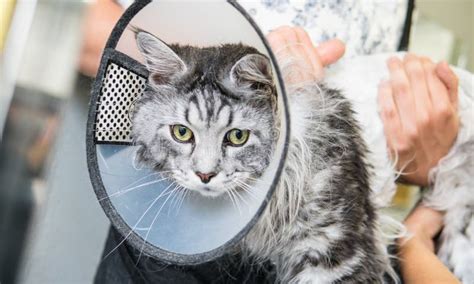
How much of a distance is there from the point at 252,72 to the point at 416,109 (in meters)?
0.50

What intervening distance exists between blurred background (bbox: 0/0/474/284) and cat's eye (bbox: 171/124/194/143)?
0.16 meters

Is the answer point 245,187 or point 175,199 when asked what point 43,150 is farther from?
point 245,187

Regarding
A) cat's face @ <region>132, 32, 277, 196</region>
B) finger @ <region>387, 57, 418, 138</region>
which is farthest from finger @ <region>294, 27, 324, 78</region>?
finger @ <region>387, 57, 418, 138</region>

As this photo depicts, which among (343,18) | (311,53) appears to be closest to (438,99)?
(343,18)

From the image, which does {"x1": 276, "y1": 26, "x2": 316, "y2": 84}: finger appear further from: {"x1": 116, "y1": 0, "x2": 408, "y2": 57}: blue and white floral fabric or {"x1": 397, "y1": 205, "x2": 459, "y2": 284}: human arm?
{"x1": 397, "y1": 205, "x2": 459, "y2": 284}: human arm

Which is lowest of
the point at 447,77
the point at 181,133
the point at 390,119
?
the point at 181,133

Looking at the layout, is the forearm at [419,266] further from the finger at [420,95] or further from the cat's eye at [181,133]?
the cat's eye at [181,133]

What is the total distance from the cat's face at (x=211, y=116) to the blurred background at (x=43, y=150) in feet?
0.52

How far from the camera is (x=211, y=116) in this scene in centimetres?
63

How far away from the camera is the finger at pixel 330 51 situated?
0.81m

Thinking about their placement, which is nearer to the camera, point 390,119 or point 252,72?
point 252,72

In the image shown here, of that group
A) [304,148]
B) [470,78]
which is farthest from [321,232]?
[470,78]

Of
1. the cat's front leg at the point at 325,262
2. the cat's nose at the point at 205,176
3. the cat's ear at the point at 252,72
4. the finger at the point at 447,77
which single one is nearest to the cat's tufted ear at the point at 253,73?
the cat's ear at the point at 252,72

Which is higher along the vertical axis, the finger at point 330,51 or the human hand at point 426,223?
the finger at point 330,51
